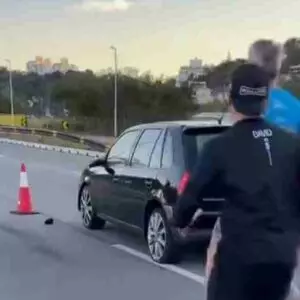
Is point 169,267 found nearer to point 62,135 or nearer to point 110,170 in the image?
point 110,170

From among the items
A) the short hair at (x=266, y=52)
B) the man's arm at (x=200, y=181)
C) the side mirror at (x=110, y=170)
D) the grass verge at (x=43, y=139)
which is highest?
the short hair at (x=266, y=52)

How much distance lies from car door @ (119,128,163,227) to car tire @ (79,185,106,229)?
1447 mm

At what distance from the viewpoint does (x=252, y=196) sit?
3557mm

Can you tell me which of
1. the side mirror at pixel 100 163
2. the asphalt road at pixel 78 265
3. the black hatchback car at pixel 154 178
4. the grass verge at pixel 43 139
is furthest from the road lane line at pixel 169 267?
the grass verge at pixel 43 139

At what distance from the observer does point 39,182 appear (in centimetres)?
2070

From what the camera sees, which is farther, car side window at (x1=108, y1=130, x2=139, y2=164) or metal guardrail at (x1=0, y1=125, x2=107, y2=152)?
metal guardrail at (x1=0, y1=125, x2=107, y2=152)

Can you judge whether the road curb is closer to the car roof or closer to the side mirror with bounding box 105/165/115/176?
the side mirror with bounding box 105/165/115/176

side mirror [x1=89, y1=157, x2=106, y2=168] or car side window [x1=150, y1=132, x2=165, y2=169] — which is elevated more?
car side window [x1=150, y1=132, x2=165, y2=169]

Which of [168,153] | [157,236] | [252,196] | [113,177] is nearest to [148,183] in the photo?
[168,153]

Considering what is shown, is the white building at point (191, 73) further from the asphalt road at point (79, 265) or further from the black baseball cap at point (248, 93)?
the black baseball cap at point (248, 93)

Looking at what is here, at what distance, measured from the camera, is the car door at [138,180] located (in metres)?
9.65

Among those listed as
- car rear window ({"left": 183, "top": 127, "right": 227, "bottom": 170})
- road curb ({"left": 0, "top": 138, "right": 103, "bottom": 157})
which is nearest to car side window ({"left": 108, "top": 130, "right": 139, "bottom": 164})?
car rear window ({"left": 183, "top": 127, "right": 227, "bottom": 170})

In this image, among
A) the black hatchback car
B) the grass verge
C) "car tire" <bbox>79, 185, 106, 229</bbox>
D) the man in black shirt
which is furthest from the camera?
the grass verge

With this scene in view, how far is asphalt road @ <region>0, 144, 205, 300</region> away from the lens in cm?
807
